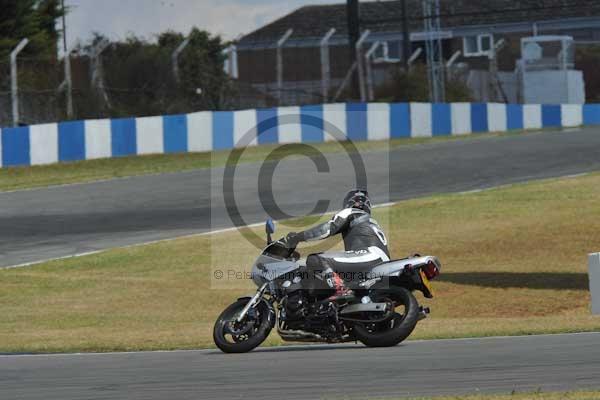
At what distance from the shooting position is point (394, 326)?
36.3ft

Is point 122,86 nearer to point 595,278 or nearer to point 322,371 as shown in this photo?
point 595,278

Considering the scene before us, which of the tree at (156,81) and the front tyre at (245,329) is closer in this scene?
the front tyre at (245,329)

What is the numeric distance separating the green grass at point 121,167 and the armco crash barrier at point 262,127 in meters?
0.33

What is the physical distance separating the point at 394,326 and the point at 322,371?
1627 millimetres

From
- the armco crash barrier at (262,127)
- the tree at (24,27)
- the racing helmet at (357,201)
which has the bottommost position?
the racing helmet at (357,201)

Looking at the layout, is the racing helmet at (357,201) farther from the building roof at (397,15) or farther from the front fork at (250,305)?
the building roof at (397,15)

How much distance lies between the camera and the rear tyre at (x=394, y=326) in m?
11.0

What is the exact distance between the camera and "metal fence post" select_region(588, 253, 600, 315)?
1373cm

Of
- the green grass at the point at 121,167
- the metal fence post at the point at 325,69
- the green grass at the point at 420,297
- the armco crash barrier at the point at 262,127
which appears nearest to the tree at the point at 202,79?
the metal fence post at the point at 325,69

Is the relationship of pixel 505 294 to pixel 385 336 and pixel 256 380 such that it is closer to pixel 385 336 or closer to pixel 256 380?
pixel 385 336

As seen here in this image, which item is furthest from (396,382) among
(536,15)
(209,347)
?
(536,15)
